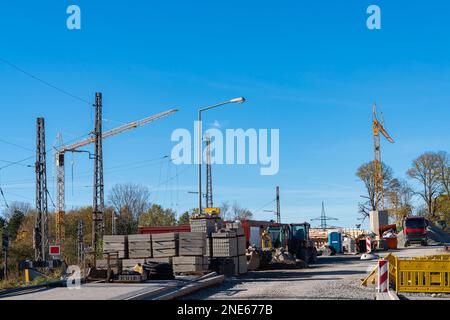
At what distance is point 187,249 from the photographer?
82.8ft

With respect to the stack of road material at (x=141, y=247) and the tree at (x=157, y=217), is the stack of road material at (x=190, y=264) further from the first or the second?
the tree at (x=157, y=217)

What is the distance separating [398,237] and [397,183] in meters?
25.2

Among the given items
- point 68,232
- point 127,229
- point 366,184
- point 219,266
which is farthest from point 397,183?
point 219,266

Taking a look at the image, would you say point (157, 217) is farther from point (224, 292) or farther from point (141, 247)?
point (224, 292)

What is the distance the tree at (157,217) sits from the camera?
3317 inches

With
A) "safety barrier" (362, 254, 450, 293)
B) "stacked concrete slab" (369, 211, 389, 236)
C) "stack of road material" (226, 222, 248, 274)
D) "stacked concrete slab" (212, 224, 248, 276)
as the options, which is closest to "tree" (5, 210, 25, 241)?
"stacked concrete slab" (369, 211, 389, 236)

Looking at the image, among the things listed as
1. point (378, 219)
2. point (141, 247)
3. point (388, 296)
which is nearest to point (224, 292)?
point (388, 296)

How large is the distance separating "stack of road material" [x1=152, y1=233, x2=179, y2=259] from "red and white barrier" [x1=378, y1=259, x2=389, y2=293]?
10.4 metres

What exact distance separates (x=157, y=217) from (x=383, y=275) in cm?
7126

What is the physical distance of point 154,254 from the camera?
26062 millimetres

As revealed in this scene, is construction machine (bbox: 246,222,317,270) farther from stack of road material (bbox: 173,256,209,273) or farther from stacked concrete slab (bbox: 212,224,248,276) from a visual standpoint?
stack of road material (bbox: 173,256,209,273)

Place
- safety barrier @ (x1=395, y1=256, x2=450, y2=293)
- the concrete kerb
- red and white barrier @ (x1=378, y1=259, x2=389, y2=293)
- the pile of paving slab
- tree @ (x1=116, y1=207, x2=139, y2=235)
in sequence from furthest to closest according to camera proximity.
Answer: tree @ (x1=116, y1=207, x2=139, y2=235)
the pile of paving slab
safety barrier @ (x1=395, y1=256, x2=450, y2=293)
red and white barrier @ (x1=378, y1=259, x2=389, y2=293)
the concrete kerb

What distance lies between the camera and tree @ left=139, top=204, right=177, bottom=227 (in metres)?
84.2

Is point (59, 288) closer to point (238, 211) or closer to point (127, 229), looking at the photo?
point (127, 229)
